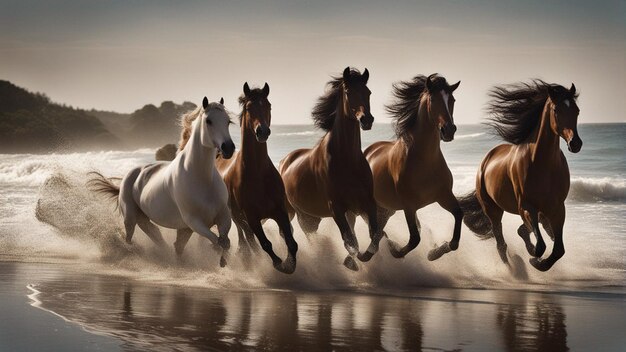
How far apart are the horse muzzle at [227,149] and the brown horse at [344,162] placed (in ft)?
3.83

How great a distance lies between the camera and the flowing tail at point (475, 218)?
12.4 meters

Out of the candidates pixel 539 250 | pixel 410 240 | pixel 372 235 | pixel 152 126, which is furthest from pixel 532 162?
pixel 152 126

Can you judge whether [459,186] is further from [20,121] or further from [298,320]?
[20,121]

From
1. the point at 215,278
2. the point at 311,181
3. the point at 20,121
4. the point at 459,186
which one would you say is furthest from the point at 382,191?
the point at 20,121

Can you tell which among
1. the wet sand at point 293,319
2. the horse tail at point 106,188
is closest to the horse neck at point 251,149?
the wet sand at point 293,319

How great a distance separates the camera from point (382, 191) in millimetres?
11250

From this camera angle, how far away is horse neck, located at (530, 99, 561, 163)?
10.3 m

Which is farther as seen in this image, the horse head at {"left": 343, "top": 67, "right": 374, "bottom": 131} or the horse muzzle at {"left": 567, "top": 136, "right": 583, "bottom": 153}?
the horse head at {"left": 343, "top": 67, "right": 374, "bottom": 131}

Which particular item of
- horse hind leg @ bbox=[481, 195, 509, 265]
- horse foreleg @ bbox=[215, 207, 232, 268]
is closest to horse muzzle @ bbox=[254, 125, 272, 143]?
horse foreleg @ bbox=[215, 207, 232, 268]

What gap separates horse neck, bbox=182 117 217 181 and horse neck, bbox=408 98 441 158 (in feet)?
6.38

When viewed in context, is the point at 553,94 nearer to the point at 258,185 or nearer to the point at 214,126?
the point at 258,185

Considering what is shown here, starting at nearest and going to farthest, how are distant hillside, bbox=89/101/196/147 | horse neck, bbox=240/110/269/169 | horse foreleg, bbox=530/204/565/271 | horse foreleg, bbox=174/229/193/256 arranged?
horse neck, bbox=240/110/269/169 → horse foreleg, bbox=530/204/565/271 → horse foreleg, bbox=174/229/193/256 → distant hillside, bbox=89/101/196/147

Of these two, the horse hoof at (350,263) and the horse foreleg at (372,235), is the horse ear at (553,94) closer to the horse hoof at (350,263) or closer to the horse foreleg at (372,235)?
the horse foreleg at (372,235)

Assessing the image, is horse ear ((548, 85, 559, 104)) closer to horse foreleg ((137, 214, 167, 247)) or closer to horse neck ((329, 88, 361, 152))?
horse neck ((329, 88, 361, 152))
